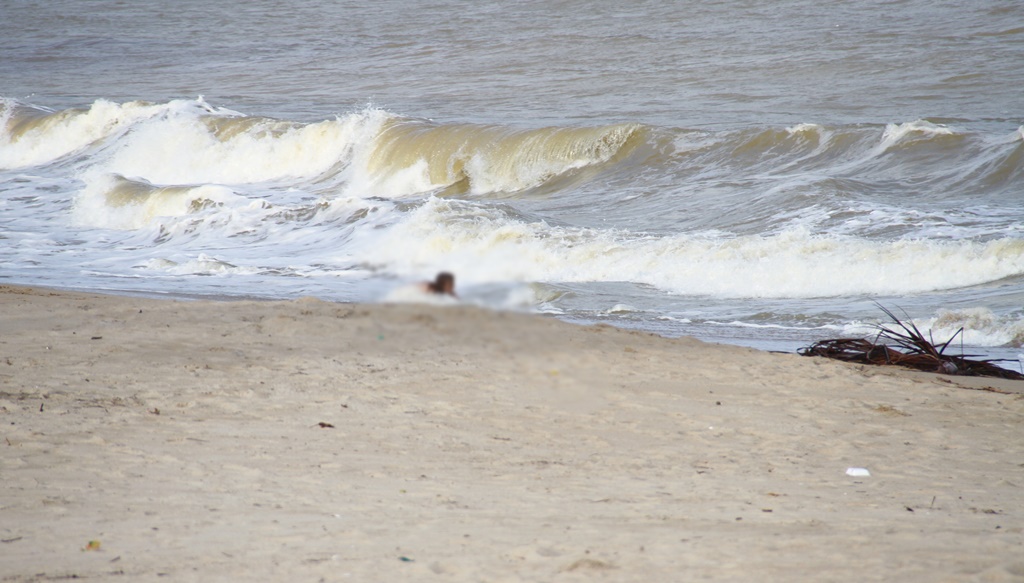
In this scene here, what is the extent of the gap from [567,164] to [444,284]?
1483cm

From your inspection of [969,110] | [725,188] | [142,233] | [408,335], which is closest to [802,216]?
[725,188]

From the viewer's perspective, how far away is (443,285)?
826mm

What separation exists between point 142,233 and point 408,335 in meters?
12.5

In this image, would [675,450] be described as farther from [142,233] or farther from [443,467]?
[142,233]

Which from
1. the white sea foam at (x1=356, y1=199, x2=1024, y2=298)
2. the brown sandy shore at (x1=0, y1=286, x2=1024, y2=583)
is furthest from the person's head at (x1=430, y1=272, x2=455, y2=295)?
the white sea foam at (x1=356, y1=199, x2=1024, y2=298)

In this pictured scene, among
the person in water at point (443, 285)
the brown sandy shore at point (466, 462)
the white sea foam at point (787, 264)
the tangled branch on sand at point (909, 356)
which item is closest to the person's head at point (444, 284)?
the person in water at point (443, 285)

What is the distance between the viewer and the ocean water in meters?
7.66

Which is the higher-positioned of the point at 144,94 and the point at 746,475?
the point at 144,94

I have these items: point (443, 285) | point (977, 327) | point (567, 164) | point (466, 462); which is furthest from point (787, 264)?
point (443, 285)

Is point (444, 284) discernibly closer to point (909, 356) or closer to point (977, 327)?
point (909, 356)

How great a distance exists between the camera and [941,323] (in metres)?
7.54

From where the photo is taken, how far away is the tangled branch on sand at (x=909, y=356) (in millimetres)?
6488

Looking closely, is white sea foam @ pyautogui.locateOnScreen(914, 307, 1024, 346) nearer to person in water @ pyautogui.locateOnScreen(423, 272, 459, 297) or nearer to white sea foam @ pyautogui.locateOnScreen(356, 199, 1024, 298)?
white sea foam @ pyautogui.locateOnScreen(356, 199, 1024, 298)

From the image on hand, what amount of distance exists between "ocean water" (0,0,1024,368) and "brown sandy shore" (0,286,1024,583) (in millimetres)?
809
